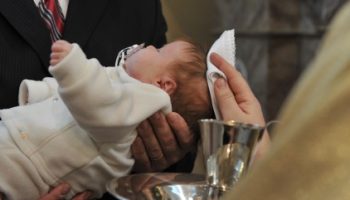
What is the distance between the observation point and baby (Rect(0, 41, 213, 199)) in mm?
990

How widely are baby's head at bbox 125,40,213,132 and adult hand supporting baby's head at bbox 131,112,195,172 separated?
38mm

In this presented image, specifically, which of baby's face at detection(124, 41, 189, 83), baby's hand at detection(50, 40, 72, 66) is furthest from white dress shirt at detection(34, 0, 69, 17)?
baby's hand at detection(50, 40, 72, 66)

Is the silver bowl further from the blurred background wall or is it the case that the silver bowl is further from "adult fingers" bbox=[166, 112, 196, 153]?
the blurred background wall

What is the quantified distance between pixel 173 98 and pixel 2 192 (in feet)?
1.29

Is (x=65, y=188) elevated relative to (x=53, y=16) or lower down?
lower down

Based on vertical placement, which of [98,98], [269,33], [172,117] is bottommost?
[269,33]

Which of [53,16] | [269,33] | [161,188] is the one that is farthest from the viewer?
[269,33]

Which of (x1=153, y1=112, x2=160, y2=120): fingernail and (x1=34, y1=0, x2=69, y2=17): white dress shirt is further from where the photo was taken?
(x1=34, y1=0, x2=69, y2=17): white dress shirt

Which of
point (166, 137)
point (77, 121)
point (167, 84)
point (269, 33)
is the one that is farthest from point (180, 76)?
point (269, 33)

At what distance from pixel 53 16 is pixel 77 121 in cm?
35

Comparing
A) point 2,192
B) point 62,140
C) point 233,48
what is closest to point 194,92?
point 233,48

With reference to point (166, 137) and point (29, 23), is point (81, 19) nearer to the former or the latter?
point (29, 23)

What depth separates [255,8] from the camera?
325 centimetres

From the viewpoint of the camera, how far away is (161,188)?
90 centimetres
